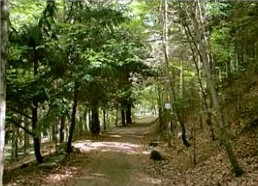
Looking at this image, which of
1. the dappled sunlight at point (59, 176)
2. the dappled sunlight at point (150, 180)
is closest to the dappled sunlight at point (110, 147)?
the dappled sunlight at point (59, 176)

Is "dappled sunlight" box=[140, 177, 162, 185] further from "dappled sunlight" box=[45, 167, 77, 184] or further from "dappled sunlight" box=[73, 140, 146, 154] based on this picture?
"dappled sunlight" box=[73, 140, 146, 154]

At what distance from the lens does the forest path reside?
14305 millimetres

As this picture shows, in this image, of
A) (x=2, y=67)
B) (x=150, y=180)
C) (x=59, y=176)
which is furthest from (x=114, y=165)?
(x=2, y=67)

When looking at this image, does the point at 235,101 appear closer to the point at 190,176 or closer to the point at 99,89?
the point at 190,176

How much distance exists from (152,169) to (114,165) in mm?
1700

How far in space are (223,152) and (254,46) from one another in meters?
6.87

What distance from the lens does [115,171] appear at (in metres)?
15.9

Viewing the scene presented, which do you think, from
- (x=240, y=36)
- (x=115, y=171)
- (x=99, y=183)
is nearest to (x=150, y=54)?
(x=240, y=36)

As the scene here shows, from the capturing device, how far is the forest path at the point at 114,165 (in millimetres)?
14305

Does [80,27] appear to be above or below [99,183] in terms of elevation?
above

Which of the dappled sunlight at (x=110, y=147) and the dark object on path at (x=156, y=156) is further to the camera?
the dappled sunlight at (x=110, y=147)

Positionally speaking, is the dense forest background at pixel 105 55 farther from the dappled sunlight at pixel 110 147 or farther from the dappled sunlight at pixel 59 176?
the dappled sunlight at pixel 59 176

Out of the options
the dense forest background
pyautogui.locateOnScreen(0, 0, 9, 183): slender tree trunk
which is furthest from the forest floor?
pyautogui.locateOnScreen(0, 0, 9, 183): slender tree trunk

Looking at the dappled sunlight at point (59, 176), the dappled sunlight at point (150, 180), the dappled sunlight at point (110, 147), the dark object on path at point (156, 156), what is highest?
the dappled sunlight at point (110, 147)
